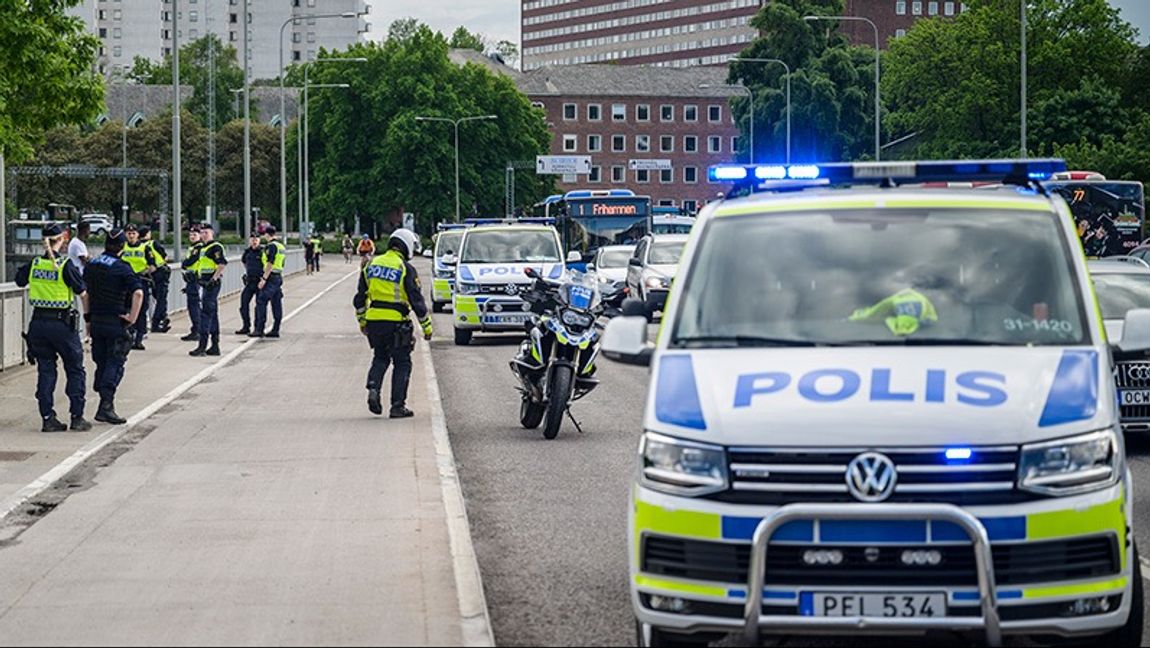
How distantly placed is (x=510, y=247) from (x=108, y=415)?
46.6 ft

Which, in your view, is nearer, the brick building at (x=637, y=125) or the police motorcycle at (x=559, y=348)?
the police motorcycle at (x=559, y=348)

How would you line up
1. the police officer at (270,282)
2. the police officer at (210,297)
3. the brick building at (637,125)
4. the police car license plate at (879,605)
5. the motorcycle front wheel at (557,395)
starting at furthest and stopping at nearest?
the brick building at (637,125), the police officer at (270,282), the police officer at (210,297), the motorcycle front wheel at (557,395), the police car license plate at (879,605)

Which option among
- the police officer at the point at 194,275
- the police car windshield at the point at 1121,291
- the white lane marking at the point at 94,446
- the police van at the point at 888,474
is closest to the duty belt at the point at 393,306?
the white lane marking at the point at 94,446

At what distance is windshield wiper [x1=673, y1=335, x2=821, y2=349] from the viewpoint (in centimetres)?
686

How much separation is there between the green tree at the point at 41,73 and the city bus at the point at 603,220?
26465 millimetres

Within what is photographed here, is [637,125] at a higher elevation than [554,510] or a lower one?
higher

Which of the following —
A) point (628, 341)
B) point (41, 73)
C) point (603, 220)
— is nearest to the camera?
point (628, 341)

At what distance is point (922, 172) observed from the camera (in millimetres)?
7867

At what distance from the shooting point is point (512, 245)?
30.7 metres

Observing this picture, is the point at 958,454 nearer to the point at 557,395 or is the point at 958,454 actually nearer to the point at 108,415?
the point at 557,395

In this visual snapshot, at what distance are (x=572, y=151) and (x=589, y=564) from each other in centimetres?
15293

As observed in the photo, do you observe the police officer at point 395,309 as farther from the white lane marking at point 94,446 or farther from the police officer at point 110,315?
the white lane marking at point 94,446

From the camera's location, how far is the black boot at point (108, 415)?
55.6 feet

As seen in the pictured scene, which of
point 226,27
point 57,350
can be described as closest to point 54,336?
point 57,350
